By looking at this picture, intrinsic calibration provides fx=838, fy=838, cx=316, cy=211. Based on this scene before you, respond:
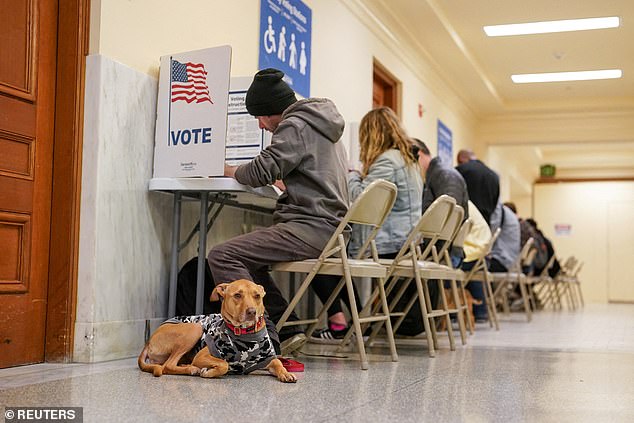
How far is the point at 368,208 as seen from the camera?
3420 millimetres

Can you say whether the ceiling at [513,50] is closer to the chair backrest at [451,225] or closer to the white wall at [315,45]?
the white wall at [315,45]

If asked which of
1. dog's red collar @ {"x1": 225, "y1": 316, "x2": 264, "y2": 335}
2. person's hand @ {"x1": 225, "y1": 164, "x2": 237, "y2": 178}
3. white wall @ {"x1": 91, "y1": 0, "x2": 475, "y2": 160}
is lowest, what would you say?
dog's red collar @ {"x1": 225, "y1": 316, "x2": 264, "y2": 335}

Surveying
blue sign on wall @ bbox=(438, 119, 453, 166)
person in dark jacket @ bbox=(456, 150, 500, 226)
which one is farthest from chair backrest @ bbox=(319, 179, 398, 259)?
blue sign on wall @ bbox=(438, 119, 453, 166)

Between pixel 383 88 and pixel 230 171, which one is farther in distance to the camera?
pixel 383 88

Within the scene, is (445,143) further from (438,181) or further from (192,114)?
(192,114)

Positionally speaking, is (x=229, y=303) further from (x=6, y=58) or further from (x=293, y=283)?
(x=293, y=283)

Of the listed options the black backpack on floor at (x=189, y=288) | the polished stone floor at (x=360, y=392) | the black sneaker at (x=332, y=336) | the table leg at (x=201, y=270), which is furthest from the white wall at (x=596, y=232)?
the table leg at (x=201, y=270)

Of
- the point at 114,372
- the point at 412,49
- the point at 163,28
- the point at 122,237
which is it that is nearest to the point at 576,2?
the point at 412,49

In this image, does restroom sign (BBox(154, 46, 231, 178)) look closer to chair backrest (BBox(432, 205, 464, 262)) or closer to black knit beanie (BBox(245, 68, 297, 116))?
black knit beanie (BBox(245, 68, 297, 116))

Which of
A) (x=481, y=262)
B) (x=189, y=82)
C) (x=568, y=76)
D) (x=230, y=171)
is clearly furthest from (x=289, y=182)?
(x=568, y=76)

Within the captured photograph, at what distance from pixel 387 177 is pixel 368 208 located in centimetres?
92

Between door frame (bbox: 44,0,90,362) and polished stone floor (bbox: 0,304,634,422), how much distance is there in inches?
7.8

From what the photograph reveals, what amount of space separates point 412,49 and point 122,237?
5434 millimetres

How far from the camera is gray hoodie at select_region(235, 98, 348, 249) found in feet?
10.7
